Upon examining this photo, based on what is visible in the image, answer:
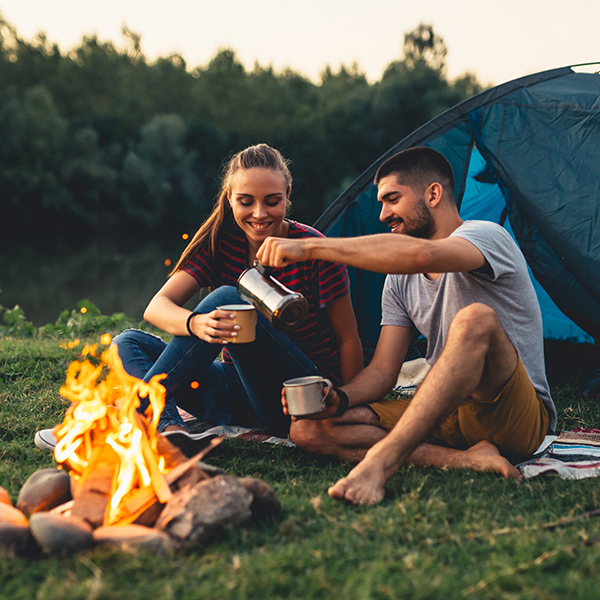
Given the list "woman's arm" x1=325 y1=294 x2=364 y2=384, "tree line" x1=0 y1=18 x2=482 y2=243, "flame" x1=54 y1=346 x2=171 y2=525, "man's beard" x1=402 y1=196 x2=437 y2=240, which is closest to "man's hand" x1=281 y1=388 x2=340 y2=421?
"woman's arm" x1=325 y1=294 x2=364 y2=384

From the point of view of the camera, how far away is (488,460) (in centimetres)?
221

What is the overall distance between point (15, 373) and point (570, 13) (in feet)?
23.5

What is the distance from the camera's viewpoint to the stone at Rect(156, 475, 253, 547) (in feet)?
4.98

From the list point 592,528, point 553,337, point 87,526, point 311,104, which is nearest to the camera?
point 87,526

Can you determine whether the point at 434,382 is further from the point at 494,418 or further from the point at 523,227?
the point at 523,227

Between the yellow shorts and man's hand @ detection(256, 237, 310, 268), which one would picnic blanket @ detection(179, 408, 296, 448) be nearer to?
the yellow shorts

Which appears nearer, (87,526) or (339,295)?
(87,526)

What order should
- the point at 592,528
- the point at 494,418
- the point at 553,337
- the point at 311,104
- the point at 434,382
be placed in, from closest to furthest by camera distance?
the point at 592,528 → the point at 434,382 → the point at 494,418 → the point at 553,337 → the point at 311,104

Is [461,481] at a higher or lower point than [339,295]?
lower

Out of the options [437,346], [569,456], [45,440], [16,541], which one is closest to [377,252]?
[437,346]

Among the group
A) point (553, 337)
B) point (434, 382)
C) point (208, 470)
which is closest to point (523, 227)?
point (553, 337)

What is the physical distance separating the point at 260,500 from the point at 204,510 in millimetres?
211

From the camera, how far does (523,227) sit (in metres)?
3.40

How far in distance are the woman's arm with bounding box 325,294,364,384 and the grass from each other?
548 mm
